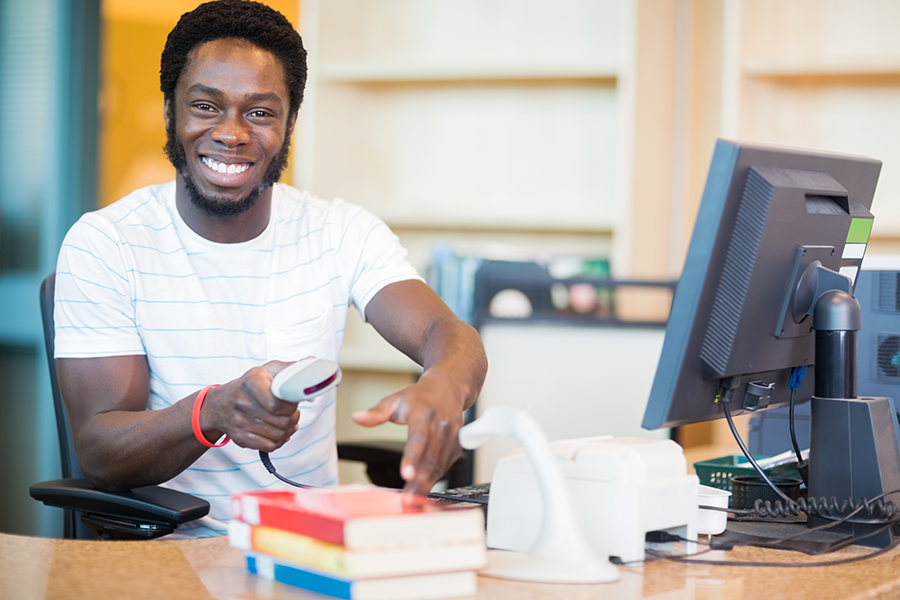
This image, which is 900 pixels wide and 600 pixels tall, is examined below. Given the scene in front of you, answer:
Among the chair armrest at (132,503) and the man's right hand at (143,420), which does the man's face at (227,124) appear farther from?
the chair armrest at (132,503)

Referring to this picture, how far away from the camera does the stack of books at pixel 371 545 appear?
77 cm

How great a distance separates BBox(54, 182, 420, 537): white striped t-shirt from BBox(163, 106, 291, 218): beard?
5 cm

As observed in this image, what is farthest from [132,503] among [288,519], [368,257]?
[368,257]

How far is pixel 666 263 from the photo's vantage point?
2840mm

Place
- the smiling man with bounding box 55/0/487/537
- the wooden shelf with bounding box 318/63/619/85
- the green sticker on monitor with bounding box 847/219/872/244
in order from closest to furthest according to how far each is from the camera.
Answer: the green sticker on monitor with bounding box 847/219/872/244, the smiling man with bounding box 55/0/487/537, the wooden shelf with bounding box 318/63/619/85

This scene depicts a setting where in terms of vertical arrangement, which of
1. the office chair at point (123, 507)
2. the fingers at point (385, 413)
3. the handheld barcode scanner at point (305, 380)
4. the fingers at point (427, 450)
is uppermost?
the handheld barcode scanner at point (305, 380)

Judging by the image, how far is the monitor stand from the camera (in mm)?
1104

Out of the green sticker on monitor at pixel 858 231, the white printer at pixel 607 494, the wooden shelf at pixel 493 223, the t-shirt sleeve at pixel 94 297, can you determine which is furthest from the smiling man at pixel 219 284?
the wooden shelf at pixel 493 223

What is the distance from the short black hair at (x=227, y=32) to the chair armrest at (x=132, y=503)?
705 millimetres

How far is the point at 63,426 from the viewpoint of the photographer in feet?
4.88

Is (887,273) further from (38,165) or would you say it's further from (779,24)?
(38,165)

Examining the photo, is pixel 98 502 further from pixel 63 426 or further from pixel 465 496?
pixel 465 496

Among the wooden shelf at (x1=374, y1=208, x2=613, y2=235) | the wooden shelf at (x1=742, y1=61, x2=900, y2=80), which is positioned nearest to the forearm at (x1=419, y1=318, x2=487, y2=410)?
the wooden shelf at (x1=374, y1=208, x2=613, y2=235)

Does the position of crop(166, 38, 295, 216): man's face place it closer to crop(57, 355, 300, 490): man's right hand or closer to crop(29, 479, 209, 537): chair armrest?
crop(57, 355, 300, 490): man's right hand
